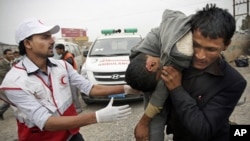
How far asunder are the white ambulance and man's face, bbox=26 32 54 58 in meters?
3.41

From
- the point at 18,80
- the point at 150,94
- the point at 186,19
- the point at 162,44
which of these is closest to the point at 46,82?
the point at 18,80

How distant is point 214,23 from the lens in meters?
1.49

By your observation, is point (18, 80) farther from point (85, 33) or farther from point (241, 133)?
point (85, 33)

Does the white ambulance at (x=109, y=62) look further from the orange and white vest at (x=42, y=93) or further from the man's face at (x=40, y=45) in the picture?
the man's face at (x=40, y=45)

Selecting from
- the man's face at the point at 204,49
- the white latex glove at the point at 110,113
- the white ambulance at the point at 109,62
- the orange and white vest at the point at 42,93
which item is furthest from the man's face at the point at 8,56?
the man's face at the point at 204,49

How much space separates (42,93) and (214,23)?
1.32 m

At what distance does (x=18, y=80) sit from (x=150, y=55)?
1.02 meters

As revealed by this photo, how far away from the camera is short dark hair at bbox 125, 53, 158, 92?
157 cm

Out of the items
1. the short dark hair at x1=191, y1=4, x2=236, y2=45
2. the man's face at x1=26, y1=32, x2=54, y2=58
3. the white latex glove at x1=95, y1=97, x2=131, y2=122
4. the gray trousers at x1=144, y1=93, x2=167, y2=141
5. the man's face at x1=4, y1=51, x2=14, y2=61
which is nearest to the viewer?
the short dark hair at x1=191, y1=4, x2=236, y2=45

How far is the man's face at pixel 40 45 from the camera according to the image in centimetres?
222

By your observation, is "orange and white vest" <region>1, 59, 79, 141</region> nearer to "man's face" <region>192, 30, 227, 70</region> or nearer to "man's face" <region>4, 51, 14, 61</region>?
"man's face" <region>192, 30, 227, 70</region>

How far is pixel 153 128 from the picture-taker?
1.85m

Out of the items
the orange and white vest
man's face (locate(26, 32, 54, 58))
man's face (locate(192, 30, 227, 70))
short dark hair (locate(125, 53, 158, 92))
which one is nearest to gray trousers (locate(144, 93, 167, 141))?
short dark hair (locate(125, 53, 158, 92))

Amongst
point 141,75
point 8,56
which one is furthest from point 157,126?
point 8,56
